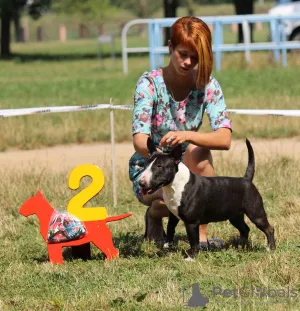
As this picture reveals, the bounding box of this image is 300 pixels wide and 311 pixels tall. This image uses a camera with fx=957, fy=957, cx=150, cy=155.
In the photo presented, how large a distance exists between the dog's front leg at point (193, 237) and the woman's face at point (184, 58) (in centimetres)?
97

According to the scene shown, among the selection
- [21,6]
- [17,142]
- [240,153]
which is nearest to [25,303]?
[240,153]

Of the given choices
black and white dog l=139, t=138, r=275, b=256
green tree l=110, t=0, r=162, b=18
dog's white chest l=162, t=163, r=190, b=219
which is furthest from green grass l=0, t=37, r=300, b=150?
green tree l=110, t=0, r=162, b=18

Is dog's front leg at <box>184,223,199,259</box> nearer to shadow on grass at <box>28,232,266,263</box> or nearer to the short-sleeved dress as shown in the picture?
shadow on grass at <box>28,232,266,263</box>

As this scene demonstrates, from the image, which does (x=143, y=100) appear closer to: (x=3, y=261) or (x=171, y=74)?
(x=171, y=74)

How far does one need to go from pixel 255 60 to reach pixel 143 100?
17.0 meters

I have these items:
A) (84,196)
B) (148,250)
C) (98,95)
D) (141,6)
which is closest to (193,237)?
(148,250)

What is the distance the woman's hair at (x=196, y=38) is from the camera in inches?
231

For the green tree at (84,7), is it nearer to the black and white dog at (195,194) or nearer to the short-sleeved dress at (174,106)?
the short-sleeved dress at (174,106)

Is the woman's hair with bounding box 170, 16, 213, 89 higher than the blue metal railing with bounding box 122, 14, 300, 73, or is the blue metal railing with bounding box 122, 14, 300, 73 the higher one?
the blue metal railing with bounding box 122, 14, 300, 73

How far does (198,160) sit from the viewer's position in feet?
20.9

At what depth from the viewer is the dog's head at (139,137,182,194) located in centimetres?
553

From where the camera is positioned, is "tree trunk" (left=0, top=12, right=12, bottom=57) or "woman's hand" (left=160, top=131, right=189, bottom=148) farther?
"tree trunk" (left=0, top=12, right=12, bottom=57)

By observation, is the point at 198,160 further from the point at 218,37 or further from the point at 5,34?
the point at 5,34

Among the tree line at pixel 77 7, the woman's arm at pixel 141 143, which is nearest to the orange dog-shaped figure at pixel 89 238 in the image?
the woman's arm at pixel 141 143
